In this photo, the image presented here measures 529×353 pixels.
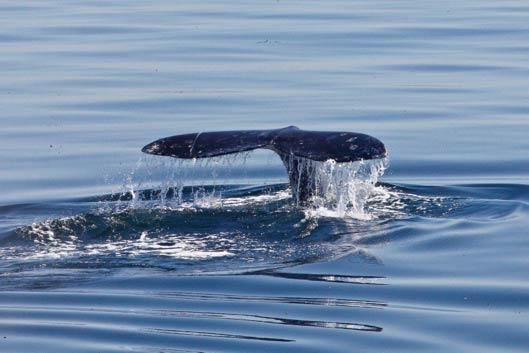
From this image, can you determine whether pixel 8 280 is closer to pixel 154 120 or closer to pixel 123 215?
pixel 123 215

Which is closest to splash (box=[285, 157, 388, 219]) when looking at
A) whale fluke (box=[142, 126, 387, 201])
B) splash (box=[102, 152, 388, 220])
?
splash (box=[102, 152, 388, 220])

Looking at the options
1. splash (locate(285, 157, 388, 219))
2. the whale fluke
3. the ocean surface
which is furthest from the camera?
splash (locate(285, 157, 388, 219))

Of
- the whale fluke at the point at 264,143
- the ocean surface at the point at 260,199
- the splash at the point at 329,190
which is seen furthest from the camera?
the splash at the point at 329,190

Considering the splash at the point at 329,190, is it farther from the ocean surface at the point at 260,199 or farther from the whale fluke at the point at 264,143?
the whale fluke at the point at 264,143

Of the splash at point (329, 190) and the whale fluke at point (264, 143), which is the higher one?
the whale fluke at point (264, 143)

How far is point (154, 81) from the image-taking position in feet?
57.9

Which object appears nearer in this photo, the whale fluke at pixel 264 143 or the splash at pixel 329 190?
the whale fluke at pixel 264 143

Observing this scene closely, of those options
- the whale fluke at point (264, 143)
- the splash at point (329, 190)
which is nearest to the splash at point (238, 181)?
the splash at point (329, 190)

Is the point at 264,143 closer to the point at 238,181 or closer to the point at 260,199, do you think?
the point at 260,199

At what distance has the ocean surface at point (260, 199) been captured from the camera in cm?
777

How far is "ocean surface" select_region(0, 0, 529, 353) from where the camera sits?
7.77m

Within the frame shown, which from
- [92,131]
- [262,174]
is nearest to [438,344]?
[262,174]

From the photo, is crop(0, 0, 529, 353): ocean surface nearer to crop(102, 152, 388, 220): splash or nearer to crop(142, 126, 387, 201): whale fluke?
crop(102, 152, 388, 220): splash

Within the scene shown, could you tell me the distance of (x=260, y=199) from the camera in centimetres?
1111
